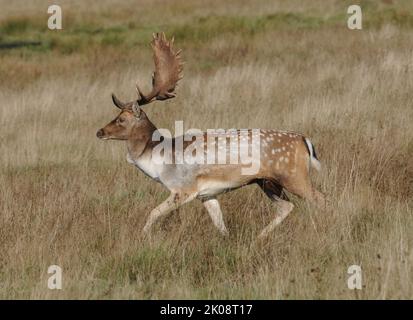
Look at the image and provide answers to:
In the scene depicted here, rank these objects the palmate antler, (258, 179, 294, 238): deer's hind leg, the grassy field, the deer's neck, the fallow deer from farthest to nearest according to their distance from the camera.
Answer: the palmate antler < the deer's neck < (258, 179, 294, 238): deer's hind leg < the fallow deer < the grassy field

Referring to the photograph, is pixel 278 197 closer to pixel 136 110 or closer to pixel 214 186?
pixel 214 186

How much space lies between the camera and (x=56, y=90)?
1281cm

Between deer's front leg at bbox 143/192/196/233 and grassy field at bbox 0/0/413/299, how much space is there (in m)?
0.10

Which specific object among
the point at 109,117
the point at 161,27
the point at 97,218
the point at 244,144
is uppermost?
the point at 161,27

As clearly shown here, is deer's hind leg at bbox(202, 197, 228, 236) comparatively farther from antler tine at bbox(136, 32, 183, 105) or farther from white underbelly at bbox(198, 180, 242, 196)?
antler tine at bbox(136, 32, 183, 105)

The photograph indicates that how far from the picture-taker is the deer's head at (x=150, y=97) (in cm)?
658

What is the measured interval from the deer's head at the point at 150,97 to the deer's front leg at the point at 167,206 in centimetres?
66

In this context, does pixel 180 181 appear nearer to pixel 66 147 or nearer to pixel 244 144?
pixel 244 144

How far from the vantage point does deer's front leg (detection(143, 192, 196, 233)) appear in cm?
606

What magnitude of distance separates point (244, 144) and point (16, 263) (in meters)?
1.86

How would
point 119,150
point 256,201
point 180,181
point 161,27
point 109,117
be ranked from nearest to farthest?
point 180,181
point 256,201
point 119,150
point 109,117
point 161,27

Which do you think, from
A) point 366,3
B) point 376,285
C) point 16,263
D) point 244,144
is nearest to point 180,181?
point 244,144

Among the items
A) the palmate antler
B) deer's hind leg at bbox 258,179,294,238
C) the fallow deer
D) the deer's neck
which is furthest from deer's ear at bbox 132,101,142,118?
deer's hind leg at bbox 258,179,294,238

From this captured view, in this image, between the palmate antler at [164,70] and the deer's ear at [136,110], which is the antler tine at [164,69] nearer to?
the palmate antler at [164,70]
